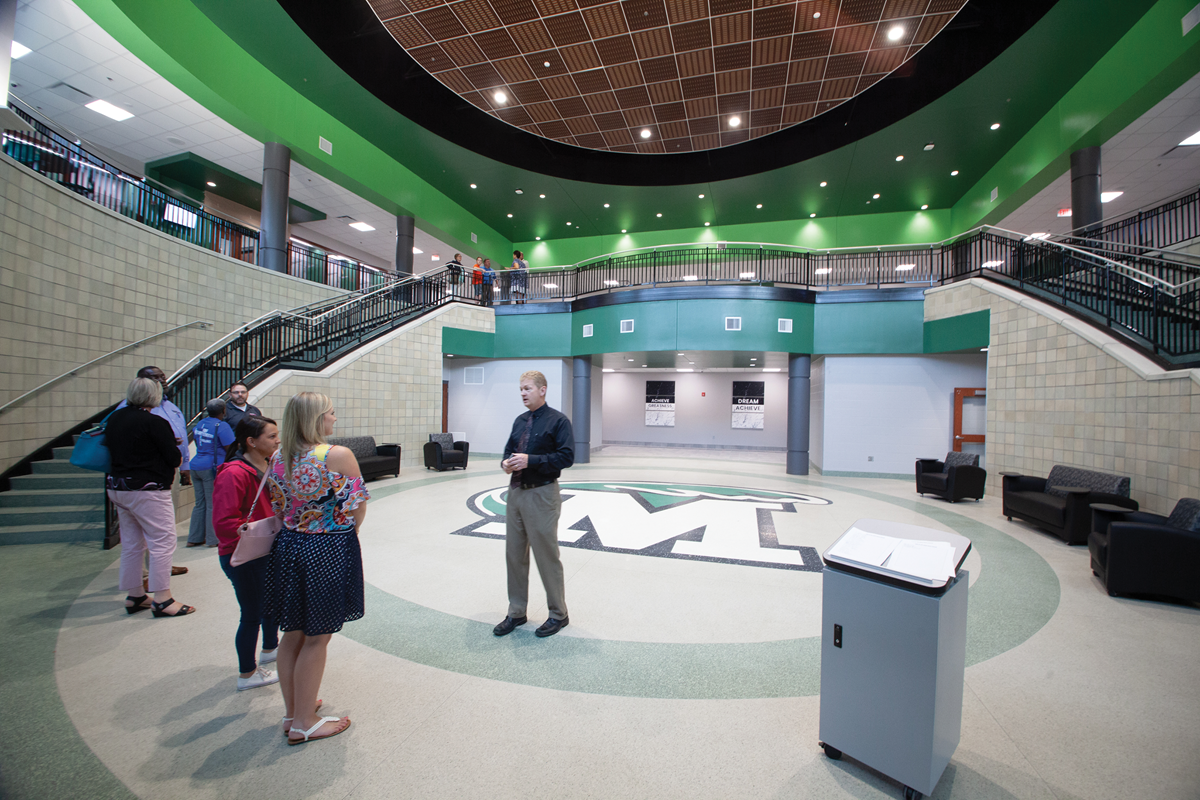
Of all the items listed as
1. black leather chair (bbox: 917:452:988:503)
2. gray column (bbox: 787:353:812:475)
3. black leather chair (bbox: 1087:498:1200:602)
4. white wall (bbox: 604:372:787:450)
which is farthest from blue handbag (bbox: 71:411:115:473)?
white wall (bbox: 604:372:787:450)

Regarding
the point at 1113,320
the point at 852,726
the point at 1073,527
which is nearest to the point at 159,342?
the point at 852,726

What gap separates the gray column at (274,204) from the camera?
10.8 m

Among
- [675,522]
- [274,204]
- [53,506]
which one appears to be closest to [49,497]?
[53,506]

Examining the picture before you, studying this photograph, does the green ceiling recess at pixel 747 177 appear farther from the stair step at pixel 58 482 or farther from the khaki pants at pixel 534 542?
the khaki pants at pixel 534 542

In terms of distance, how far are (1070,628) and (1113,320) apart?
5959 millimetres

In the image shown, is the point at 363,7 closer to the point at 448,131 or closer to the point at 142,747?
the point at 448,131

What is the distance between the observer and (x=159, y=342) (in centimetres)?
828

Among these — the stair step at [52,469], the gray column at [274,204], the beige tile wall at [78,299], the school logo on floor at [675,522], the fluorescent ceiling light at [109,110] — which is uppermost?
the fluorescent ceiling light at [109,110]

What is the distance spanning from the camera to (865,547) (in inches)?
83.0

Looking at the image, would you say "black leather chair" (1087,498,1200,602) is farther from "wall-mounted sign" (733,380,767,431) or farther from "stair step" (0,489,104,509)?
"wall-mounted sign" (733,380,767,431)

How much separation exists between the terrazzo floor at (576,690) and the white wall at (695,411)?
40.9 ft

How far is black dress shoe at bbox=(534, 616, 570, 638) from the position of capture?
10.5 feet

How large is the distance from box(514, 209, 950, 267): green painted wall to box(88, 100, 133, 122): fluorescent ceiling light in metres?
12.6

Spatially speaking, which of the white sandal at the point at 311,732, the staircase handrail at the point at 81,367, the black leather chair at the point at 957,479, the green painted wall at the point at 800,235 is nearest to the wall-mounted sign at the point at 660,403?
the green painted wall at the point at 800,235
